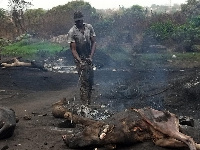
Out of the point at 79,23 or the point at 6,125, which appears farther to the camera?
the point at 79,23

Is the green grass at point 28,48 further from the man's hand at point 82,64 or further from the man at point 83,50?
the man's hand at point 82,64

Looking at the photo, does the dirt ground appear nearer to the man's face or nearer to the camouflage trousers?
the camouflage trousers

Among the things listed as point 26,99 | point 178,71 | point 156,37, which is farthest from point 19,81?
point 156,37

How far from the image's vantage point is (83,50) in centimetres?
809

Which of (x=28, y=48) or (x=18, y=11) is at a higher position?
(x=18, y=11)

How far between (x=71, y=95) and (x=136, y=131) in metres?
5.93

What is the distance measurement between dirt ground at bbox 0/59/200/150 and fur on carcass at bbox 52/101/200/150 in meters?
0.14

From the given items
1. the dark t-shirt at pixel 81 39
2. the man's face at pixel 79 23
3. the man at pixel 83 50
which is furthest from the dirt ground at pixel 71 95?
the man's face at pixel 79 23

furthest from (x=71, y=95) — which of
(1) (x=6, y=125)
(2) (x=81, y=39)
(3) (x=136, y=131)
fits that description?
(3) (x=136, y=131)

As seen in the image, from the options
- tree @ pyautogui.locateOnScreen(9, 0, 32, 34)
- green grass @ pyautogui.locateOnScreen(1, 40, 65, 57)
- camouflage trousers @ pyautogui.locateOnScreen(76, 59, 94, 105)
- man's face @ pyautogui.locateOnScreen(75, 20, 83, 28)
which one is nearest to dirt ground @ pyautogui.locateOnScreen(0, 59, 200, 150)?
camouflage trousers @ pyautogui.locateOnScreen(76, 59, 94, 105)

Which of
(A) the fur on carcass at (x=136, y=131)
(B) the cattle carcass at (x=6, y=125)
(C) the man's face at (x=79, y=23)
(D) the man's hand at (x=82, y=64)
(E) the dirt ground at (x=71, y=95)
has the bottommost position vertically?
(E) the dirt ground at (x=71, y=95)

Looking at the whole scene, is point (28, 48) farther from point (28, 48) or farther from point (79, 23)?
point (79, 23)

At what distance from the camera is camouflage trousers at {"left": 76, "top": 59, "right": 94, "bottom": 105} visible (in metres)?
7.91

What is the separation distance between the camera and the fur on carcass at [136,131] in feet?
13.9
